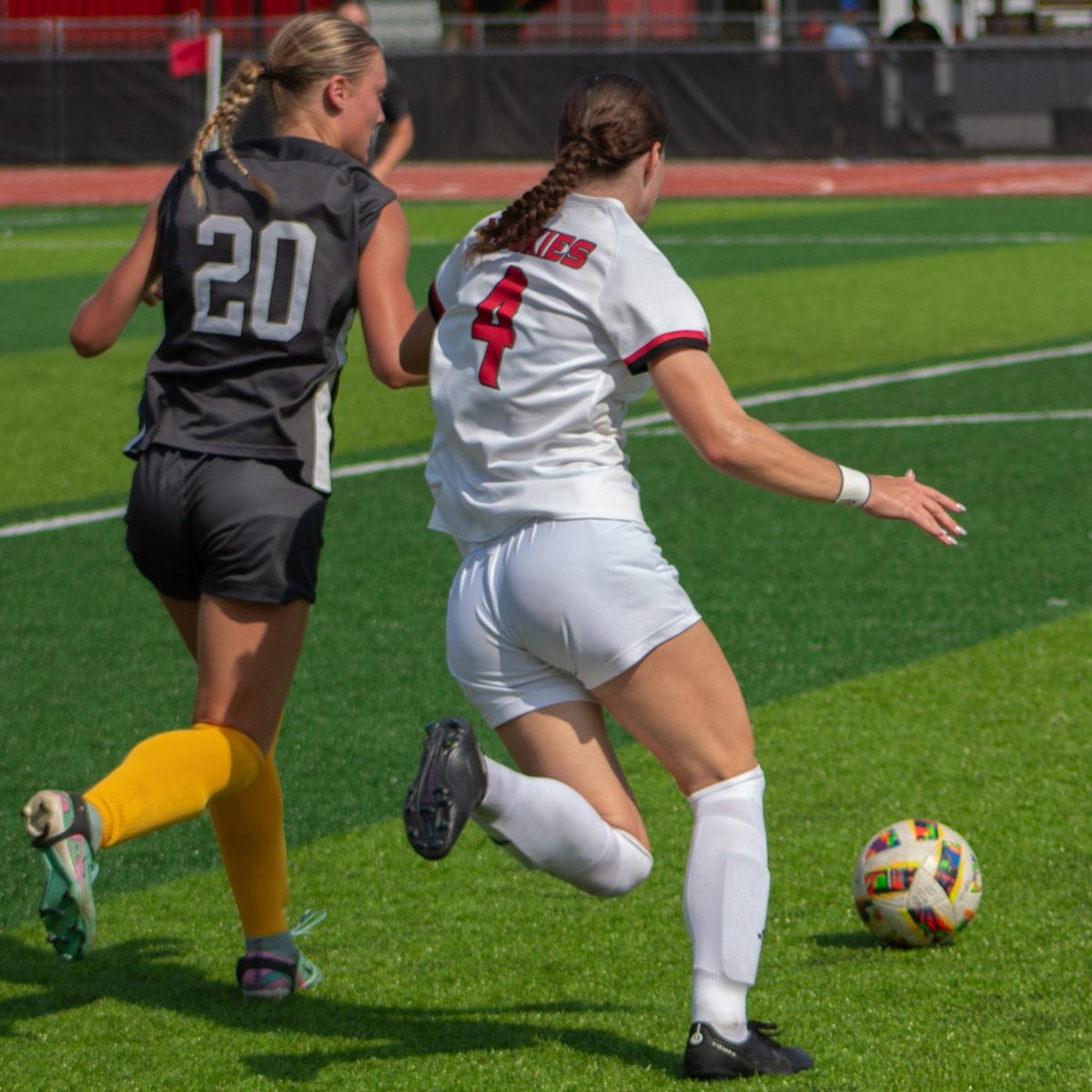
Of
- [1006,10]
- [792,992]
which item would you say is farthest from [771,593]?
[1006,10]

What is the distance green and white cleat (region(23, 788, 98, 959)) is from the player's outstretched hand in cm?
154

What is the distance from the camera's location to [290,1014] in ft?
14.1

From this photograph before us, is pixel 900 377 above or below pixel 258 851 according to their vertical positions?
below

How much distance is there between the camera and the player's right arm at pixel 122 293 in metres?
4.27

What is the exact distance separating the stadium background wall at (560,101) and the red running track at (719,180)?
0.28m

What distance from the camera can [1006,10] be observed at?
1779 inches

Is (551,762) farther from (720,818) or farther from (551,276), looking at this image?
(551,276)

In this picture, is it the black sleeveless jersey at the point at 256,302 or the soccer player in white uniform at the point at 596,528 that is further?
the black sleeveless jersey at the point at 256,302

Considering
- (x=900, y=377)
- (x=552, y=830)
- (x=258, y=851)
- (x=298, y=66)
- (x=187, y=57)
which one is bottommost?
(x=900, y=377)

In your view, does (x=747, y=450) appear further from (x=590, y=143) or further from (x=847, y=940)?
(x=847, y=940)

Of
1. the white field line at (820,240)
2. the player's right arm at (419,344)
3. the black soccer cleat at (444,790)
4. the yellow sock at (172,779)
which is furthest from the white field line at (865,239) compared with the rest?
the black soccer cleat at (444,790)

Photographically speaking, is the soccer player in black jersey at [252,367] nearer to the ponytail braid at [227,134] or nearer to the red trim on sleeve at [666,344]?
the ponytail braid at [227,134]

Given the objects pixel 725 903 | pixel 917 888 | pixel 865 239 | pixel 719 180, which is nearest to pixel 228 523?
pixel 725 903

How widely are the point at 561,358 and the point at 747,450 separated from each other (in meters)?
0.40
